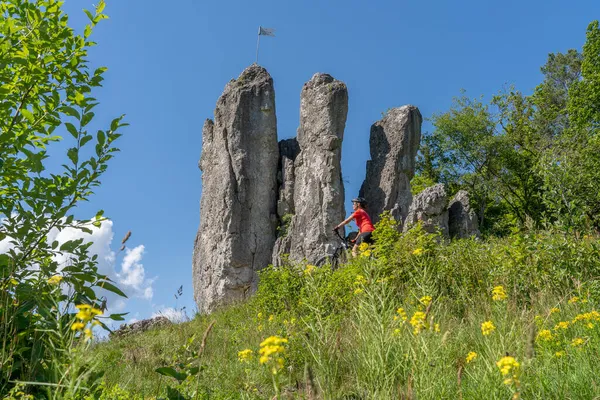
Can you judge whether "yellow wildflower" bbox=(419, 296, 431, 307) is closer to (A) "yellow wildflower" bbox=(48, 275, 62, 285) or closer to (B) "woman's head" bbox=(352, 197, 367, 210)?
(A) "yellow wildflower" bbox=(48, 275, 62, 285)

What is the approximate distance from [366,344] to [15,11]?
4.10 metres

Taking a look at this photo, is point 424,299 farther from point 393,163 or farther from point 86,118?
point 393,163

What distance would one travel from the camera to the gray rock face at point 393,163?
24.0 metres

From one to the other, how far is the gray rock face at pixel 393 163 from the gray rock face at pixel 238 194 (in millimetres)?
4913

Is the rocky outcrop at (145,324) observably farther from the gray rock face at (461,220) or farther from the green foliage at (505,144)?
the green foliage at (505,144)

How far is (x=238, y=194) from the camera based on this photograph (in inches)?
933

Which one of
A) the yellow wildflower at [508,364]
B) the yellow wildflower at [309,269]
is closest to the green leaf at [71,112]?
the yellow wildflower at [309,269]

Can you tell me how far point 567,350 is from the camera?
14.1 ft

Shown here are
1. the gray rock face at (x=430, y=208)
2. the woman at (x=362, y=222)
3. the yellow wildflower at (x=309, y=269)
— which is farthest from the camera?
the gray rock face at (x=430, y=208)

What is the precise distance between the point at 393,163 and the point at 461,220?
436 centimetres

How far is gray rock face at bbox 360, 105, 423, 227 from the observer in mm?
23953

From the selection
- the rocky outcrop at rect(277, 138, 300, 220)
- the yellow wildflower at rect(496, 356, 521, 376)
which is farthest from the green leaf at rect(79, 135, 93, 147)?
the rocky outcrop at rect(277, 138, 300, 220)

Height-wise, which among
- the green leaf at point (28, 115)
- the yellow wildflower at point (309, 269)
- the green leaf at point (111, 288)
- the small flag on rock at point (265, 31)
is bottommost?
the green leaf at point (111, 288)

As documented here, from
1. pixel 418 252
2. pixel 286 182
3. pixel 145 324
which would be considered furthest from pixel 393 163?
pixel 418 252
